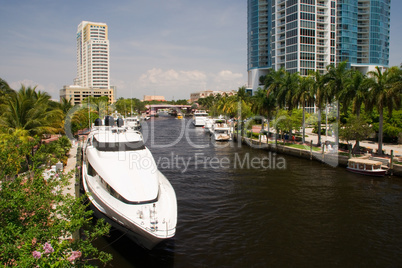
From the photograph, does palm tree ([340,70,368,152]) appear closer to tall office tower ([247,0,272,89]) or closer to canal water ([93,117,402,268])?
canal water ([93,117,402,268])

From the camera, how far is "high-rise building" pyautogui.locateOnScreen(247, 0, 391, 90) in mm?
94250

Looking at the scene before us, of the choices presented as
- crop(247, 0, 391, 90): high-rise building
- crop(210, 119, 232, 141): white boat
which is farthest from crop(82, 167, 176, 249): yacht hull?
crop(247, 0, 391, 90): high-rise building

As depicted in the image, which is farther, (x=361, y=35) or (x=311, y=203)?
(x=361, y=35)

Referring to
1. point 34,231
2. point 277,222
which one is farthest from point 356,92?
point 34,231

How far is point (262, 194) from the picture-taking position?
24562 millimetres

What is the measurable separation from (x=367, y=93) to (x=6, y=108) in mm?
35854

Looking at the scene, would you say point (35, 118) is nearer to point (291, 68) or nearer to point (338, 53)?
point (291, 68)

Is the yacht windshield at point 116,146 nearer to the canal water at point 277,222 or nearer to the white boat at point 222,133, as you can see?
the canal water at point 277,222

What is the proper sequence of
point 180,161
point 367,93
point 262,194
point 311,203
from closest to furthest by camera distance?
point 311,203
point 262,194
point 367,93
point 180,161

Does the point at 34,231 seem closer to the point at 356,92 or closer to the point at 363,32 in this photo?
the point at 356,92

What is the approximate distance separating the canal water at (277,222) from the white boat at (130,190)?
6.53 feet

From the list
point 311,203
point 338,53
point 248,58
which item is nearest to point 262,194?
point 311,203

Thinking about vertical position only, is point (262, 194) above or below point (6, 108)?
below

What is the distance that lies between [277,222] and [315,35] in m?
88.9
